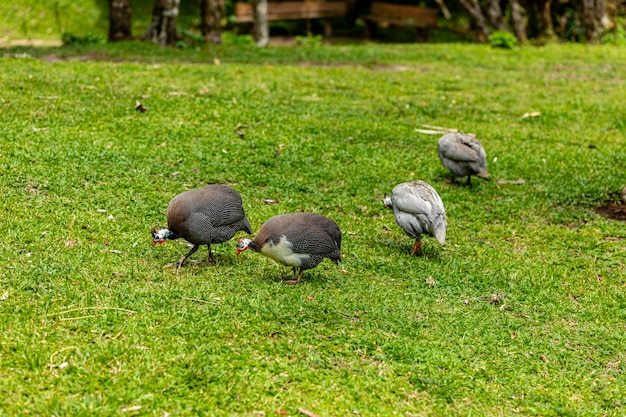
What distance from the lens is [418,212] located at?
6953mm

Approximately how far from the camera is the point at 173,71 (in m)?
12.5

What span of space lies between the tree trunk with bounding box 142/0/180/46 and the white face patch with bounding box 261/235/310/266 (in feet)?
33.4

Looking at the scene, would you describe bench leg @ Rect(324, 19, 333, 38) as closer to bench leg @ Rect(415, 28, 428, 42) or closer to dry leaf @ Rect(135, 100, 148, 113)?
bench leg @ Rect(415, 28, 428, 42)

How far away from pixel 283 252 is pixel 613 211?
4.67m

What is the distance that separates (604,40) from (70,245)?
Result: 16381 millimetres

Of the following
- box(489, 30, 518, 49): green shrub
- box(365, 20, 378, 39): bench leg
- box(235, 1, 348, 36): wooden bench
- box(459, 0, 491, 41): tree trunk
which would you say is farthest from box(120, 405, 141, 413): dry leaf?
box(365, 20, 378, 39): bench leg

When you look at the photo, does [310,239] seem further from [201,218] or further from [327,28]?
[327,28]

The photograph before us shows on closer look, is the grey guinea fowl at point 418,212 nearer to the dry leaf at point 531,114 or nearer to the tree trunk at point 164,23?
the dry leaf at point 531,114

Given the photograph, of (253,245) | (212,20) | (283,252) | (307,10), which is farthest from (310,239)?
(307,10)

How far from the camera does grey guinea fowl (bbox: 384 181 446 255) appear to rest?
6.90 meters

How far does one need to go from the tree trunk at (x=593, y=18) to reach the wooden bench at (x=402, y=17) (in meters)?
4.02

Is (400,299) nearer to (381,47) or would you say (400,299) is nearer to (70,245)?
(70,245)

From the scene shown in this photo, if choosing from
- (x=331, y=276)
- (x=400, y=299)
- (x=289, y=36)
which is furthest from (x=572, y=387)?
(x=289, y=36)

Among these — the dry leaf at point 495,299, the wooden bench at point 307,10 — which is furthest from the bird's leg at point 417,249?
the wooden bench at point 307,10
